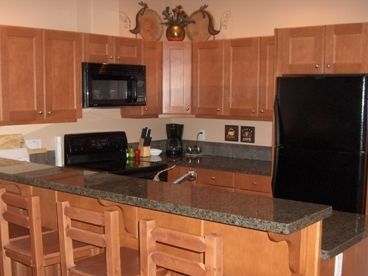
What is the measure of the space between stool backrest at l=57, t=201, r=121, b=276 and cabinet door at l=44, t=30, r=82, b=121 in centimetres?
206

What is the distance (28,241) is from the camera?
264 centimetres

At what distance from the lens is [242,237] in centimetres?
209

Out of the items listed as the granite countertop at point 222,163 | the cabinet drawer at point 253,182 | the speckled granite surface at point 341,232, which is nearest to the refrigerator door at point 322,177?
the cabinet drawer at point 253,182

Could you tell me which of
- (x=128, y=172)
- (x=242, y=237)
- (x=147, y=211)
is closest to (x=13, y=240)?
(x=147, y=211)

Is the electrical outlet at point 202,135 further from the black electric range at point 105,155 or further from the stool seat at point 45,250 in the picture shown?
the stool seat at point 45,250

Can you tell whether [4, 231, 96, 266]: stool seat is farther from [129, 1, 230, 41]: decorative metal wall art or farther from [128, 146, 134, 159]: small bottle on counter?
[129, 1, 230, 41]: decorative metal wall art

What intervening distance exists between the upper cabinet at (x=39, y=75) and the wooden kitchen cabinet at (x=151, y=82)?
0.72 meters

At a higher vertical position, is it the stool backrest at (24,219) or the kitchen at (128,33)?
the kitchen at (128,33)

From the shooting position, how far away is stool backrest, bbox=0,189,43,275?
7.74 feet

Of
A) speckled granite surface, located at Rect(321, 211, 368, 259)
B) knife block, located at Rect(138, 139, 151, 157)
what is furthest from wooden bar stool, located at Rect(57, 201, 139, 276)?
knife block, located at Rect(138, 139, 151, 157)

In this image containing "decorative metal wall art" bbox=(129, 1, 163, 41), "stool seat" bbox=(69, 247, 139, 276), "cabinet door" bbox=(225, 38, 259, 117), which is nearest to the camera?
"stool seat" bbox=(69, 247, 139, 276)

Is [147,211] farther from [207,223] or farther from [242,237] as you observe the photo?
[242,237]

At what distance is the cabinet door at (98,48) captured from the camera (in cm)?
429

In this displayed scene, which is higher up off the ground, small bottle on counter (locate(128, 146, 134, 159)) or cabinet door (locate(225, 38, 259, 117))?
cabinet door (locate(225, 38, 259, 117))
